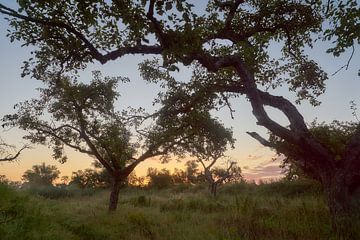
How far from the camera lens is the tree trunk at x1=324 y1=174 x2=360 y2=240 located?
9273 millimetres

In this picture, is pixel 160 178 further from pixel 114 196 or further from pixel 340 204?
pixel 340 204

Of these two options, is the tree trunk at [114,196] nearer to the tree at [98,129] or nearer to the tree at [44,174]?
the tree at [98,129]

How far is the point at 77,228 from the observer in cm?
1237

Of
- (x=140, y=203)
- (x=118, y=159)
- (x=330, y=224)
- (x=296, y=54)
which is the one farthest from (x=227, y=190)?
(x=330, y=224)

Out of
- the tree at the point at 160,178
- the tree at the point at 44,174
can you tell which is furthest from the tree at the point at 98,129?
the tree at the point at 44,174

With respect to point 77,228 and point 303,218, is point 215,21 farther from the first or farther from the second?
point 77,228

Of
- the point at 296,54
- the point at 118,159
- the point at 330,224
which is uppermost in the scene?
the point at 296,54

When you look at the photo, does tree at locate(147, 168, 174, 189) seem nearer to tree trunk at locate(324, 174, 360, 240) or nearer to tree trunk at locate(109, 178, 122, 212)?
tree trunk at locate(109, 178, 122, 212)

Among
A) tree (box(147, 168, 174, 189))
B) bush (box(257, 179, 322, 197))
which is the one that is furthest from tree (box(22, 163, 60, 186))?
bush (box(257, 179, 322, 197))

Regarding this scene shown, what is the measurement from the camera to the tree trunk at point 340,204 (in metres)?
9.27

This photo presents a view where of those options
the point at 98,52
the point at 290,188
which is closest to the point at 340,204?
the point at 98,52

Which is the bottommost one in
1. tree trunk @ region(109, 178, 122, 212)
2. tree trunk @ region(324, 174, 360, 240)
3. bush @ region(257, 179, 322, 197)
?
tree trunk @ region(324, 174, 360, 240)

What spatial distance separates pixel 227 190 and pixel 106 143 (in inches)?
843

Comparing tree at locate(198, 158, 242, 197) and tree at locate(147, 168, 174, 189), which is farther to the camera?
tree at locate(147, 168, 174, 189)
